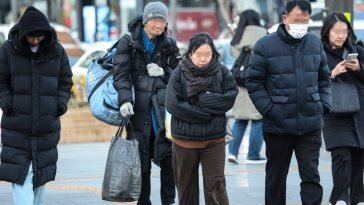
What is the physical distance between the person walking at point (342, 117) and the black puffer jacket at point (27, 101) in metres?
2.51

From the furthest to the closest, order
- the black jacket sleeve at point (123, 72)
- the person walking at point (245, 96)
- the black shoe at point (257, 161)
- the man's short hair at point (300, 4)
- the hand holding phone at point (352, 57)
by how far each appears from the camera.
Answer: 1. the black shoe at point (257, 161)
2. the person walking at point (245, 96)
3. the hand holding phone at point (352, 57)
4. the black jacket sleeve at point (123, 72)
5. the man's short hair at point (300, 4)

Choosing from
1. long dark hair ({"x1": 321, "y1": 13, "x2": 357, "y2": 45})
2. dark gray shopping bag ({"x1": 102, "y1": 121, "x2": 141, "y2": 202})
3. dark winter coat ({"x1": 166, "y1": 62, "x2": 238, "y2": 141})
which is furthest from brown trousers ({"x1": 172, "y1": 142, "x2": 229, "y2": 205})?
long dark hair ({"x1": 321, "y1": 13, "x2": 357, "y2": 45})

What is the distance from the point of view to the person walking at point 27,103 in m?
8.27

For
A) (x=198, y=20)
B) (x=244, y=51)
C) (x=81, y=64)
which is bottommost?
(x=198, y=20)

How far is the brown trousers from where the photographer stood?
8.43m

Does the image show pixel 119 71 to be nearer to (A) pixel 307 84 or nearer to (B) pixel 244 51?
(A) pixel 307 84

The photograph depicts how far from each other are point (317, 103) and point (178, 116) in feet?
3.80

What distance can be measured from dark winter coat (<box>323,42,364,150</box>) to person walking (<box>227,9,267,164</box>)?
359 centimetres

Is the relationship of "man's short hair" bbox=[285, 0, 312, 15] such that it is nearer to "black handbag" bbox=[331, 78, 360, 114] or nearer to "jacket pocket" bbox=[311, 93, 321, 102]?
"jacket pocket" bbox=[311, 93, 321, 102]

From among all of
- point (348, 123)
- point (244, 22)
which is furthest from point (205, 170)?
point (244, 22)

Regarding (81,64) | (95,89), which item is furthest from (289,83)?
(81,64)

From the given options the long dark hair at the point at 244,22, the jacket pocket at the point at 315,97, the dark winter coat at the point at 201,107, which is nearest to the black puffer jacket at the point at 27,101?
the dark winter coat at the point at 201,107

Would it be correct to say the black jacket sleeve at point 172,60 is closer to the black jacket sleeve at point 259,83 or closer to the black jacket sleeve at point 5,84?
the black jacket sleeve at point 259,83

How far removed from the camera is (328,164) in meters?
13.2
